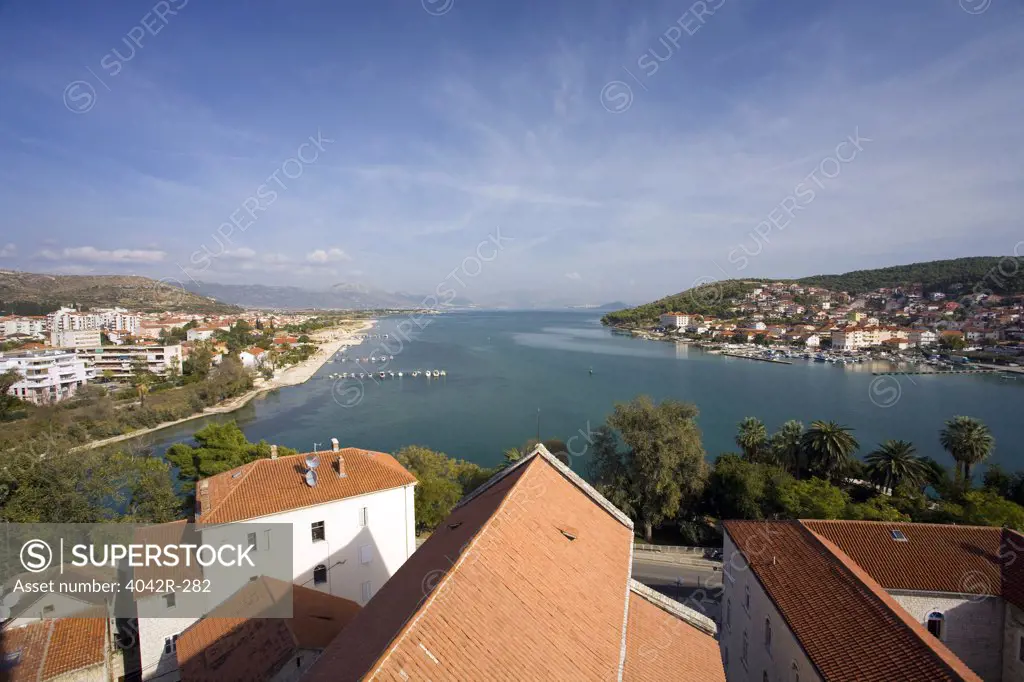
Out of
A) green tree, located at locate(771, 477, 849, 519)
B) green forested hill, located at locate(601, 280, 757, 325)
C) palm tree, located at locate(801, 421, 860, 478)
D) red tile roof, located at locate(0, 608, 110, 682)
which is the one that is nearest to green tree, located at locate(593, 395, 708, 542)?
green tree, located at locate(771, 477, 849, 519)

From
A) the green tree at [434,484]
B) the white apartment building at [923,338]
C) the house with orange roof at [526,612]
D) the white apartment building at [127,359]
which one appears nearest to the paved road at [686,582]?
the house with orange roof at [526,612]

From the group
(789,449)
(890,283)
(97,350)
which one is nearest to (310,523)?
(789,449)

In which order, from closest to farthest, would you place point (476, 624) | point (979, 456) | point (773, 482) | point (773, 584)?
point (476, 624), point (773, 584), point (773, 482), point (979, 456)

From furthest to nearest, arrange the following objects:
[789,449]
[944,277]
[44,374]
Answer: [944,277] → [44,374] → [789,449]

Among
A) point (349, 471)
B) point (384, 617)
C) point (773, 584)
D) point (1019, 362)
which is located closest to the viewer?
point (384, 617)

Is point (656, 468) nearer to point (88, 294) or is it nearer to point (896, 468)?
point (896, 468)

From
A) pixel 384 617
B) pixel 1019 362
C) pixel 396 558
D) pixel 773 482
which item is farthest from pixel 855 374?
pixel 384 617

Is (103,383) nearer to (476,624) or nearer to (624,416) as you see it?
(624,416)
